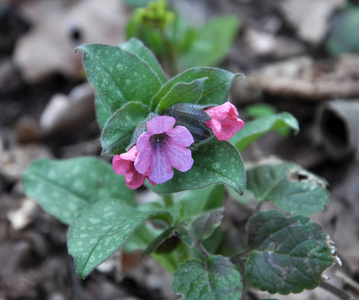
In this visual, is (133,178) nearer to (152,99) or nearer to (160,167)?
(160,167)

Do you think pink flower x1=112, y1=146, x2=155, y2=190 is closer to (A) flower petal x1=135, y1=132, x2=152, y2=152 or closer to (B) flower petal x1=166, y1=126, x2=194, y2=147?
(A) flower petal x1=135, y1=132, x2=152, y2=152

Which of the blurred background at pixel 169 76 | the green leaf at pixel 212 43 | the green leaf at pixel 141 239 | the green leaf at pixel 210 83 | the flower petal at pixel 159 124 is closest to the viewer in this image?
the flower petal at pixel 159 124

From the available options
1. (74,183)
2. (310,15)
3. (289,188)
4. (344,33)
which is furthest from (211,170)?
(310,15)

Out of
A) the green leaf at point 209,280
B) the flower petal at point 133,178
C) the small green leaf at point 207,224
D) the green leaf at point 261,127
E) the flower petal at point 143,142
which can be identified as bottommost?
the green leaf at point 209,280

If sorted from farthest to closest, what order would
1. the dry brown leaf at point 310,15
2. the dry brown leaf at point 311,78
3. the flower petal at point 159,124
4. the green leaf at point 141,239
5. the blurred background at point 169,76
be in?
the dry brown leaf at point 310,15 → the dry brown leaf at point 311,78 → the blurred background at point 169,76 → the green leaf at point 141,239 → the flower petal at point 159,124

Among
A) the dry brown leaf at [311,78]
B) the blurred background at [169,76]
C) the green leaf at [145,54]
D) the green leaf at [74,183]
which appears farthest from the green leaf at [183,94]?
the dry brown leaf at [311,78]

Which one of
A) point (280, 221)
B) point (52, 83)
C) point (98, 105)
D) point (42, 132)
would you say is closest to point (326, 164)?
point (280, 221)

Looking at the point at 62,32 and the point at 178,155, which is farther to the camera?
the point at 62,32

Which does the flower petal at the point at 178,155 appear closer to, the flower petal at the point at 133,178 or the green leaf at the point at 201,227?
the flower petal at the point at 133,178
